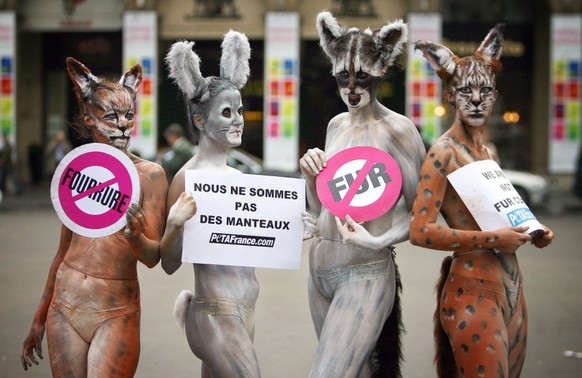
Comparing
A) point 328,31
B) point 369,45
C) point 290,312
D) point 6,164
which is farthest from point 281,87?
point 369,45

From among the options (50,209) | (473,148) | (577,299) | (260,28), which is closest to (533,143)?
(260,28)

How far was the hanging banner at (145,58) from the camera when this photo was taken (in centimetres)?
2280

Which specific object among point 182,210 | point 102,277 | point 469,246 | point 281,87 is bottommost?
point 102,277

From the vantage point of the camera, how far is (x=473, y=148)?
4.08 m

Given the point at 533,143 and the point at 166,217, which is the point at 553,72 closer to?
the point at 533,143

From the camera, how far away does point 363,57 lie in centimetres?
427

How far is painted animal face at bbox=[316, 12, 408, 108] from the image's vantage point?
14.0 ft

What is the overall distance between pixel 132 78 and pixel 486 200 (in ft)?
5.80

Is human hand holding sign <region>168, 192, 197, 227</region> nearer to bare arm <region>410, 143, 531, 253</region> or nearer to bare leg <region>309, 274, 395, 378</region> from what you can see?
bare leg <region>309, 274, 395, 378</region>

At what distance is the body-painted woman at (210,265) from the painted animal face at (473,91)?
1.03 metres

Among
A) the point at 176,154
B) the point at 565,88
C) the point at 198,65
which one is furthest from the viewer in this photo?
the point at 565,88

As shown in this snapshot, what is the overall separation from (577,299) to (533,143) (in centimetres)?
1556

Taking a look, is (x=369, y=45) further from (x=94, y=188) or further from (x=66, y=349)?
(x=66, y=349)

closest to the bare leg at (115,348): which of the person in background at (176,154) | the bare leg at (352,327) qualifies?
the bare leg at (352,327)
